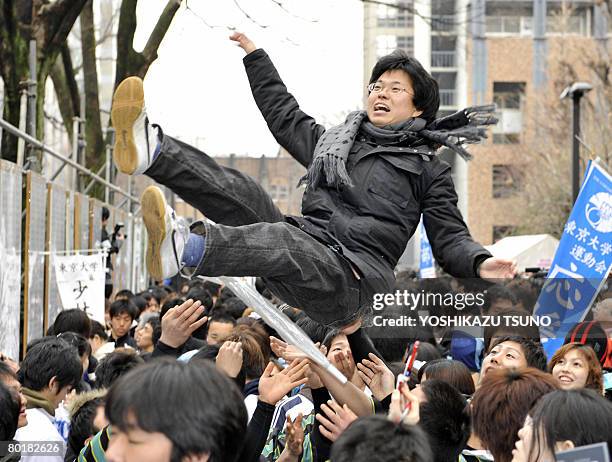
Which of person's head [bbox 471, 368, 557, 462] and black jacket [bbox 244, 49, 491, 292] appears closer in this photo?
person's head [bbox 471, 368, 557, 462]

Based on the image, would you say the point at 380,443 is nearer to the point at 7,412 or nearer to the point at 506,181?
the point at 7,412

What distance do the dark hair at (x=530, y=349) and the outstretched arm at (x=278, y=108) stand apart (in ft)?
4.87

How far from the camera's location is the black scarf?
5215 millimetres

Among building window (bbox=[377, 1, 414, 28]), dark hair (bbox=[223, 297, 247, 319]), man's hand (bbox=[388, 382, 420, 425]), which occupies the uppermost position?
building window (bbox=[377, 1, 414, 28])

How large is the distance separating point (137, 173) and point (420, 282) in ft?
8.29

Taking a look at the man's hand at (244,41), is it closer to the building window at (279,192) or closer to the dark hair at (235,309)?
the dark hair at (235,309)

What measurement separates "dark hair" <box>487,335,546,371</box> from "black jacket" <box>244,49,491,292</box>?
2.39 ft

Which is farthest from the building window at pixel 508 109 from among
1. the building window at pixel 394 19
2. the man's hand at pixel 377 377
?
the man's hand at pixel 377 377

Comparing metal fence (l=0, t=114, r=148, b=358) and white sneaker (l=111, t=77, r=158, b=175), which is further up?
white sneaker (l=111, t=77, r=158, b=175)

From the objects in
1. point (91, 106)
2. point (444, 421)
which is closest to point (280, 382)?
point (444, 421)

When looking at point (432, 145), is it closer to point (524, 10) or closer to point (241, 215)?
point (241, 215)

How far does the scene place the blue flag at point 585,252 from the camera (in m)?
6.78

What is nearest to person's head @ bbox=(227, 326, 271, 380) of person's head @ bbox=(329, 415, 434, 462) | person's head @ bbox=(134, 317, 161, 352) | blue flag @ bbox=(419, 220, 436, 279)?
person's head @ bbox=(134, 317, 161, 352)

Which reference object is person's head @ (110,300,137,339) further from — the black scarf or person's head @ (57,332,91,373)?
the black scarf
